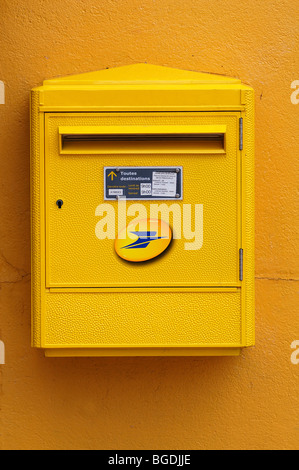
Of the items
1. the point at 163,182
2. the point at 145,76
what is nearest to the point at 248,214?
the point at 163,182

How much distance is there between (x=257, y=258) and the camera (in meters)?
1.99

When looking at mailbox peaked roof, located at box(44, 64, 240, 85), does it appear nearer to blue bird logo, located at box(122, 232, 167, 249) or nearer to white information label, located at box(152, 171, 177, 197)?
white information label, located at box(152, 171, 177, 197)

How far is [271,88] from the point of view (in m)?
1.97

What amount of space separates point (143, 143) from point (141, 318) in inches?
25.2

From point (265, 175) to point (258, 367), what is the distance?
2.74ft

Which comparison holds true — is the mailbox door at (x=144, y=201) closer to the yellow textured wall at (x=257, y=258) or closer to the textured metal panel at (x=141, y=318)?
the textured metal panel at (x=141, y=318)

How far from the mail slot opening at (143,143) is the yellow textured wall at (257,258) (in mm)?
384

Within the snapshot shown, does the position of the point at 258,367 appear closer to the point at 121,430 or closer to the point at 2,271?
the point at 121,430

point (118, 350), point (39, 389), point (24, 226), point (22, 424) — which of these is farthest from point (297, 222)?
point (22, 424)

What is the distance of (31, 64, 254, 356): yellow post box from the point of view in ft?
5.44

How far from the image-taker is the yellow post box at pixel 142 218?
1.66 metres

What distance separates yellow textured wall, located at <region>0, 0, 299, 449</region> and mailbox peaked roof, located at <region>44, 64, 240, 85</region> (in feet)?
0.25

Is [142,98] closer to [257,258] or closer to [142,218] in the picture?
[142,218]

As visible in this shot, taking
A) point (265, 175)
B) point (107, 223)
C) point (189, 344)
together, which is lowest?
point (189, 344)
